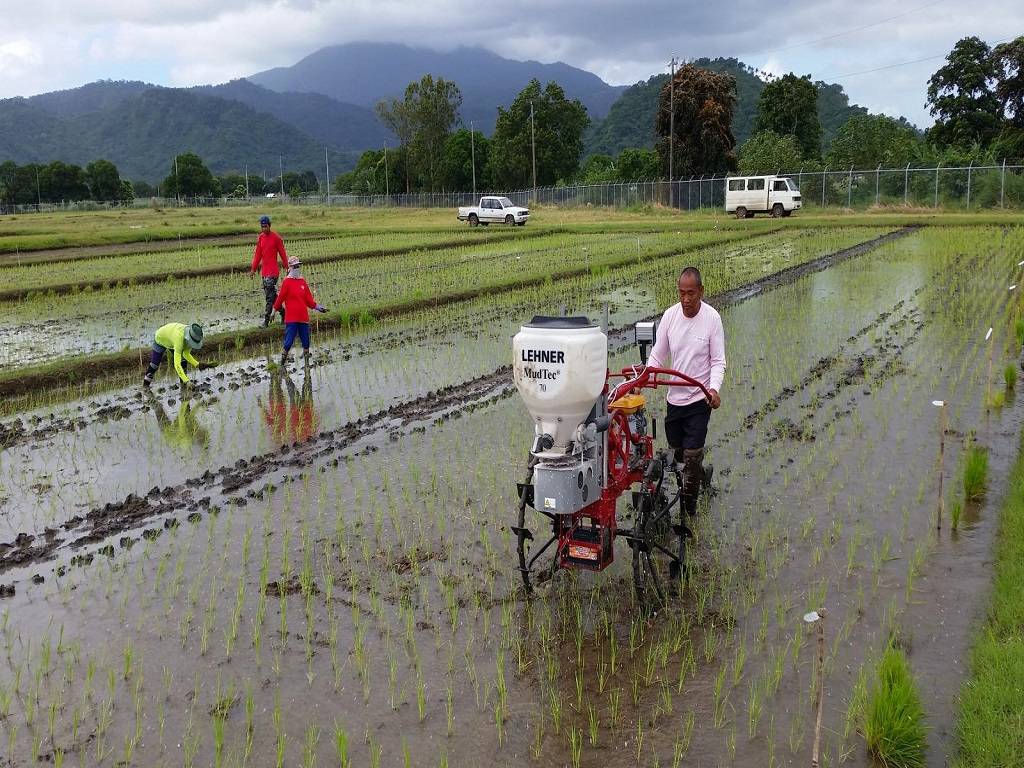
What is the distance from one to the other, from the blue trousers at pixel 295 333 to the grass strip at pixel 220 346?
5.04 ft

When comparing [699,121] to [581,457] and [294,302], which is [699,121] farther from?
[581,457]

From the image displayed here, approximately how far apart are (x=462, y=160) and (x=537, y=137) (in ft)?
32.4

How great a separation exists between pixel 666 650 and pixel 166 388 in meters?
8.50

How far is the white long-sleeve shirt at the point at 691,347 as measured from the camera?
20.9ft

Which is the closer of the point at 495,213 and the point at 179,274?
the point at 179,274

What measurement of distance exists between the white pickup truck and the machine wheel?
38340 mm

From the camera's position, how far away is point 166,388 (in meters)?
11.6

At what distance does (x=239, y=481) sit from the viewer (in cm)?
808

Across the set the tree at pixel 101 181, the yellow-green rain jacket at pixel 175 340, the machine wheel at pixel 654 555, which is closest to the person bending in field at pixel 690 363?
the machine wheel at pixel 654 555

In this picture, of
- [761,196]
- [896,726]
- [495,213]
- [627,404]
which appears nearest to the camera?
[896,726]

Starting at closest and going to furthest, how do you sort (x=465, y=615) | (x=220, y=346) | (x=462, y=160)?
(x=465, y=615), (x=220, y=346), (x=462, y=160)

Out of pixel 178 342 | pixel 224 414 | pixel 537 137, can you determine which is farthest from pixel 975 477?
pixel 537 137

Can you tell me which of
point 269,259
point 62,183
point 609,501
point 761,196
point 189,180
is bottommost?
point 609,501

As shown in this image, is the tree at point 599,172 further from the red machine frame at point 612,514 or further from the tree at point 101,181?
the red machine frame at point 612,514
